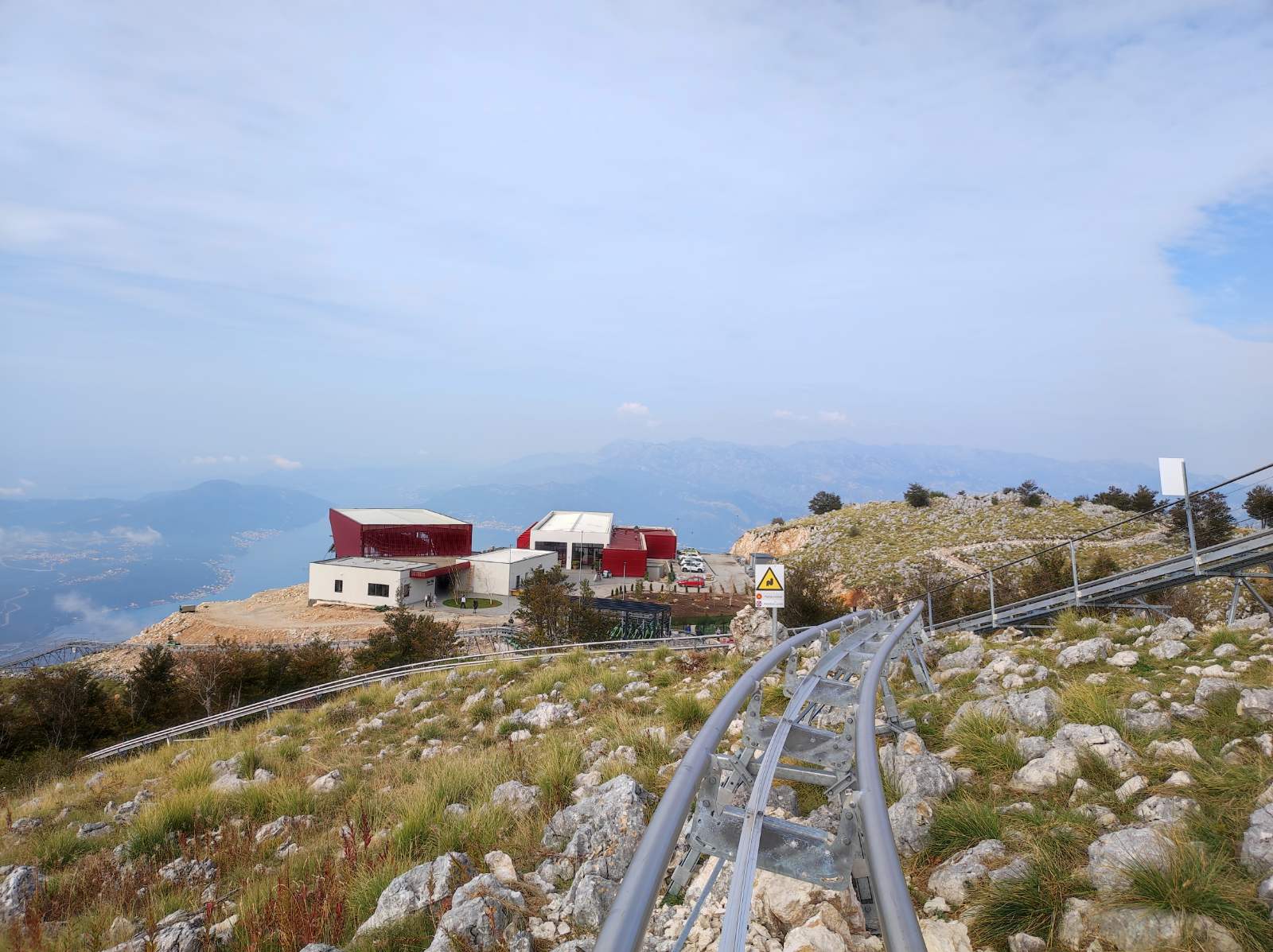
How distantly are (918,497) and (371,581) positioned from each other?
44029 millimetres

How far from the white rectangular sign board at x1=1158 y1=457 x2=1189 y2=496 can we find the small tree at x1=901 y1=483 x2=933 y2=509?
4645cm

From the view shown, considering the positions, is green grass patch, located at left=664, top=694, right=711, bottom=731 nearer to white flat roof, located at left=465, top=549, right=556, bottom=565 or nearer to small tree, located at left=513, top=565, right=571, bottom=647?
small tree, located at left=513, top=565, right=571, bottom=647

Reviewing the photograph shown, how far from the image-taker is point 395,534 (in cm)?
5584

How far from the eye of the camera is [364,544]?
54625 mm

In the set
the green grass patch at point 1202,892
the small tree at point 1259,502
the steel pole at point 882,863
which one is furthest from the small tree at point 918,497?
the steel pole at point 882,863

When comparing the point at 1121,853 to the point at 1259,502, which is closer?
the point at 1121,853

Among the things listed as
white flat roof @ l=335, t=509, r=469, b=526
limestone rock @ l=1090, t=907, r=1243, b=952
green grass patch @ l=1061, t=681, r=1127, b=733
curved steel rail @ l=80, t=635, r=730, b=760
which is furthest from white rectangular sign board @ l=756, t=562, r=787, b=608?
white flat roof @ l=335, t=509, r=469, b=526

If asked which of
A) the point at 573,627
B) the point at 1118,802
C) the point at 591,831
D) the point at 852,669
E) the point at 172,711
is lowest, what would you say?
the point at 172,711

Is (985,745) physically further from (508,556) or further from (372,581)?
(508,556)

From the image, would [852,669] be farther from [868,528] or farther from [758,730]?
[868,528]

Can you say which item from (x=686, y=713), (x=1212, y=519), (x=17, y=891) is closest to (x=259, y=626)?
(x=17, y=891)

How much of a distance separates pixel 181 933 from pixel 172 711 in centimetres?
2521

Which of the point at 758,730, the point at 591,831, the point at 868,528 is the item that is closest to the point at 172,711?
the point at 591,831

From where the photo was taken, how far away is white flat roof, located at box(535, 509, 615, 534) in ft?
200
